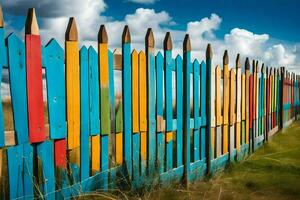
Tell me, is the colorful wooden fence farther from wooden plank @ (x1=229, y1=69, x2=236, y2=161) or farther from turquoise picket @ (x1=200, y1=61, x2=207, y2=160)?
wooden plank @ (x1=229, y1=69, x2=236, y2=161)

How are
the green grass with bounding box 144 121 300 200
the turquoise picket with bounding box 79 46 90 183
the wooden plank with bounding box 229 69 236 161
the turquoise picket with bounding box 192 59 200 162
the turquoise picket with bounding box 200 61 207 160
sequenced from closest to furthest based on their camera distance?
1. the turquoise picket with bounding box 79 46 90 183
2. the green grass with bounding box 144 121 300 200
3. the turquoise picket with bounding box 192 59 200 162
4. the turquoise picket with bounding box 200 61 207 160
5. the wooden plank with bounding box 229 69 236 161

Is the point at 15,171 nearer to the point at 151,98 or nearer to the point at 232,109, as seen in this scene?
the point at 151,98

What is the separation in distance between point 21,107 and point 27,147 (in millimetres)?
329

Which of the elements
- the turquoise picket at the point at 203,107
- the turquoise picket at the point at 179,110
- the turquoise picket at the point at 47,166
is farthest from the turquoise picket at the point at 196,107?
the turquoise picket at the point at 47,166

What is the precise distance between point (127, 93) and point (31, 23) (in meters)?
1.34

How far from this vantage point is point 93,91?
371cm

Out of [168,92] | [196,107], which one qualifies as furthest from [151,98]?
[196,107]

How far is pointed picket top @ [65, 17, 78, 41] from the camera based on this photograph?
3420 mm

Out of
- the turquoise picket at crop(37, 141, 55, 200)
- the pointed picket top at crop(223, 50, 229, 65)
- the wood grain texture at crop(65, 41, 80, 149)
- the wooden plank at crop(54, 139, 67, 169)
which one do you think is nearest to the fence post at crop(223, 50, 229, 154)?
the pointed picket top at crop(223, 50, 229, 65)

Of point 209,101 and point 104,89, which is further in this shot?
point 209,101

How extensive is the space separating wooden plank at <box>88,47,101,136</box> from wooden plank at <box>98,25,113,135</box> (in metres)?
0.06

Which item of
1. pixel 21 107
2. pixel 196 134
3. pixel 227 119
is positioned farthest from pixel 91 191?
pixel 227 119

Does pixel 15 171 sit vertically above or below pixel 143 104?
below

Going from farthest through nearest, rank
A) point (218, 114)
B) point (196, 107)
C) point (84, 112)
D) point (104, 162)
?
point (218, 114) → point (196, 107) → point (104, 162) → point (84, 112)
